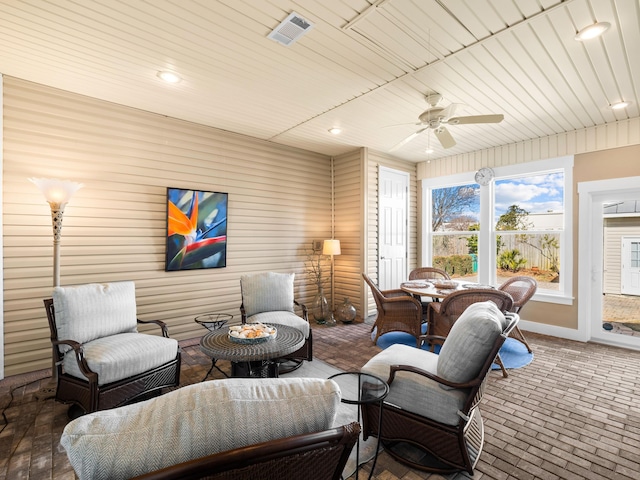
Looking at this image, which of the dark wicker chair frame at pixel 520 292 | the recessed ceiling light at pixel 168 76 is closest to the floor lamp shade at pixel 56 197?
the recessed ceiling light at pixel 168 76

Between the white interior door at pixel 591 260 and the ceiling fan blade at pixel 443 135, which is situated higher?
the ceiling fan blade at pixel 443 135

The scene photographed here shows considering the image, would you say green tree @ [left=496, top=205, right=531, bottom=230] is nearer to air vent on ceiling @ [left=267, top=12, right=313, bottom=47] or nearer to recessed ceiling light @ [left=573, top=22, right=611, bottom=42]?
recessed ceiling light @ [left=573, top=22, right=611, bottom=42]

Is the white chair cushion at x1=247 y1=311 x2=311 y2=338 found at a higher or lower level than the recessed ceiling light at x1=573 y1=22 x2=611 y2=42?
lower

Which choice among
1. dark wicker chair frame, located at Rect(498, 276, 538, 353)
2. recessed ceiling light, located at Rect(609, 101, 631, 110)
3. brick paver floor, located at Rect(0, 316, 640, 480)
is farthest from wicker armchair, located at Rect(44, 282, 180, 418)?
recessed ceiling light, located at Rect(609, 101, 631, 110)

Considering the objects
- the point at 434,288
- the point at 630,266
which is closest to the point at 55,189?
the point at 434,288

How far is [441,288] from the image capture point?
4.43 metres

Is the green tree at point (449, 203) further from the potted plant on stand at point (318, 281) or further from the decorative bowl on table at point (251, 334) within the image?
the decorative bowl on table at point (251, 334)

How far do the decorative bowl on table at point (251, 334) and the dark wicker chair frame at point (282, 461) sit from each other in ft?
5.65

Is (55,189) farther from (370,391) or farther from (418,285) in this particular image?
(418,285)

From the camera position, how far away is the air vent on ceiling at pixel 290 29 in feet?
7.86

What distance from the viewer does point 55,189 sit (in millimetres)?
3113

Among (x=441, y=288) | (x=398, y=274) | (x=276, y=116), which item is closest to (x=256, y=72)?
(x=276, y=116)

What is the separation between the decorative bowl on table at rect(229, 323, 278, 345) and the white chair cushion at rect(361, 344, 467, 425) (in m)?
0.90

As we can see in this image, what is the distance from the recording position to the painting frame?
14.1 feet
